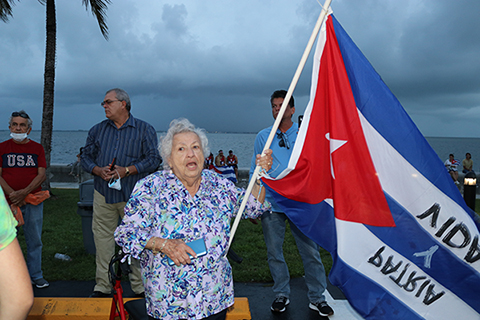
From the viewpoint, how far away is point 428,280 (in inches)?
95.4

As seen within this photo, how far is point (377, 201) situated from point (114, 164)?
9.85 ft

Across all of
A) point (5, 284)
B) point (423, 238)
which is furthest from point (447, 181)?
point (5, 284)

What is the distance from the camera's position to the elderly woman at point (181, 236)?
91.3 inches

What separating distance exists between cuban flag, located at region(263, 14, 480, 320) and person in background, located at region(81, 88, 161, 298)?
231cm

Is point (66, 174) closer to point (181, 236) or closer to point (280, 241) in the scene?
point (280, 241)

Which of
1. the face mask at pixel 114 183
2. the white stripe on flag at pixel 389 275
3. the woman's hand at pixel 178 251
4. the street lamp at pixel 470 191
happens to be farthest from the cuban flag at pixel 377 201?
the street lamp at pixel 470 191

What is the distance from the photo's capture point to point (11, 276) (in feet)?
3.59

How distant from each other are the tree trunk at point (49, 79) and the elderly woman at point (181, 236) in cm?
957

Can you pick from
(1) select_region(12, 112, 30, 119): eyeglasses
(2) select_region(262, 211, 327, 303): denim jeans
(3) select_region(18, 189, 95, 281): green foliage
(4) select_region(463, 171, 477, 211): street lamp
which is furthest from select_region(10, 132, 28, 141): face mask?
(4) select_region(463, 171, 477, 211): street lamp

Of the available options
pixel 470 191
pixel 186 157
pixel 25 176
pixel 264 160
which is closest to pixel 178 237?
pixel 186 157

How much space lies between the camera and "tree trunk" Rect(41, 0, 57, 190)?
35.2ft

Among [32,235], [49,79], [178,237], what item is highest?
[49,79]

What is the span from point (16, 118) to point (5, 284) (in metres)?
4.11

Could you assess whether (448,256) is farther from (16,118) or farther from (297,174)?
(16,118)
